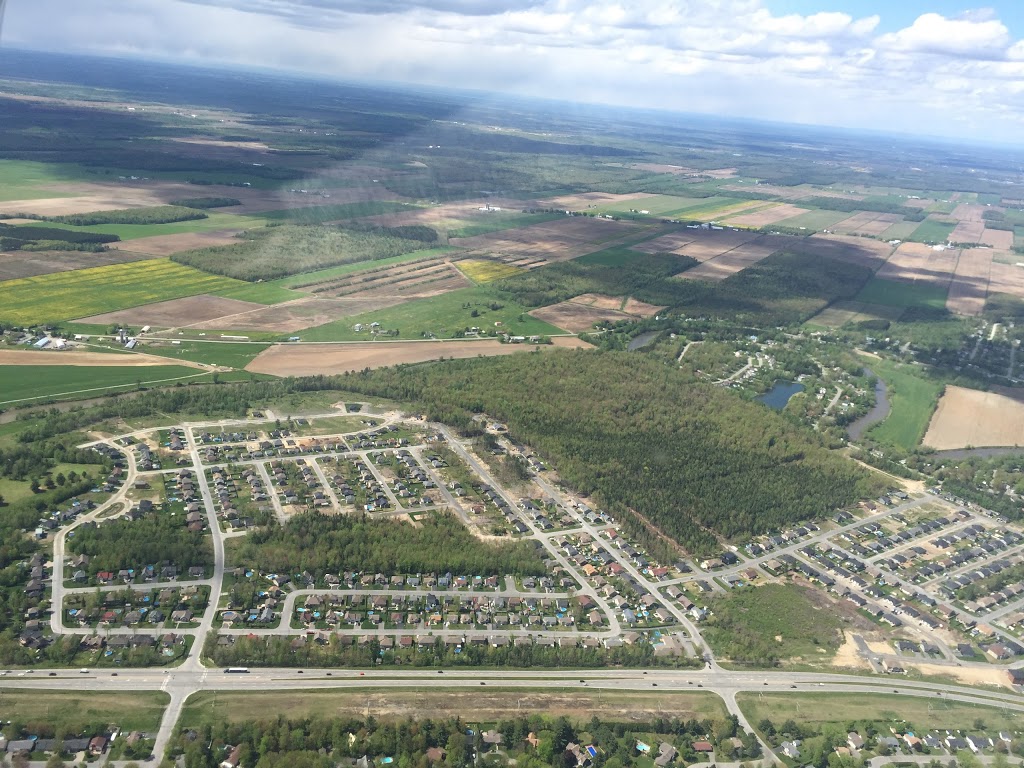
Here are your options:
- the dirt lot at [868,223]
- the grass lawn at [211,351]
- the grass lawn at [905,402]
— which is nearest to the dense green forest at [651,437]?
the grass lawn at [905,402]

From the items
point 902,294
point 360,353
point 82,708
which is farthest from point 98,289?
point 902,294

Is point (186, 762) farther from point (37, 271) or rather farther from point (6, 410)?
point (37, 271)

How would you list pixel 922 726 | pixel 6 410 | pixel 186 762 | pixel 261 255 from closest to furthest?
pixel 186 762, pixel 922 726, pixel 6 410, pixel 261 255

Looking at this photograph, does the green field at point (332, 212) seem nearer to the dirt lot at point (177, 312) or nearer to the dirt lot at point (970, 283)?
the dirt lot at point (177, 312)

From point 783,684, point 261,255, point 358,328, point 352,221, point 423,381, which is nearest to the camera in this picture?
point 783,684

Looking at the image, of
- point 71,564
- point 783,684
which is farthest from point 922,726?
point 71,564

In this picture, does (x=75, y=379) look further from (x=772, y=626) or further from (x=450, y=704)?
(x=772, y=626)
